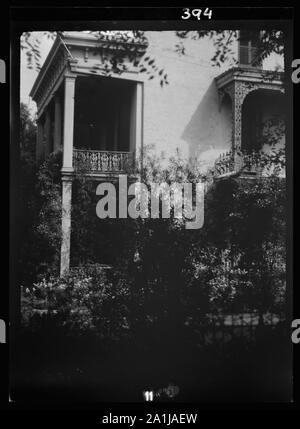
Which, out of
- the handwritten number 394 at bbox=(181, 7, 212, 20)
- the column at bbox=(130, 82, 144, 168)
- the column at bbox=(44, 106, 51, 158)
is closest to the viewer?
the handwritten number 394 at bbox=(181, 7, 212, 20)

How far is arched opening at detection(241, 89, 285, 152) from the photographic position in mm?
3643

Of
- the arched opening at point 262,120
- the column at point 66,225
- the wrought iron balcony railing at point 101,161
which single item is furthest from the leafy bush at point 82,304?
the arched opening at point 262,120

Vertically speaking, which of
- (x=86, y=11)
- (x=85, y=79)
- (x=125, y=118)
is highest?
(x=86, y=11)

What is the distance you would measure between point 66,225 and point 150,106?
106cm

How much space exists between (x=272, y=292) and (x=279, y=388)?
0.67 metres

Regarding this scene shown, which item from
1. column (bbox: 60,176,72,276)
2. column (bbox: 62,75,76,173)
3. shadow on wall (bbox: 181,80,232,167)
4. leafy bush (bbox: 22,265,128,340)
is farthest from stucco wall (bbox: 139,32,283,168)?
leafy bush (bbox: 22,265,128,340)

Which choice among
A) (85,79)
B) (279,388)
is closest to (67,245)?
(85,79)

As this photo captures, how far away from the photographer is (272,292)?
3.64m

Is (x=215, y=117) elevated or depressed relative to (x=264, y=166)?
elevated

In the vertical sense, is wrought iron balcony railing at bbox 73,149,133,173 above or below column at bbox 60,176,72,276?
above

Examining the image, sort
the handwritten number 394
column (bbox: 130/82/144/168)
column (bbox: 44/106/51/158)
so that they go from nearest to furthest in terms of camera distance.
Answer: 1. the handwritten number 394
2. column (bbox: 44/106/51/158)
3. column (bbox: 130/82/144/168)

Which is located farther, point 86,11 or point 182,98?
point 182,98

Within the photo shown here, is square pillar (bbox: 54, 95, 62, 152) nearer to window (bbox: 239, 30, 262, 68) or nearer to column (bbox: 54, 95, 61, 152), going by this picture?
column (bbox: 54, 95, 61, 152)

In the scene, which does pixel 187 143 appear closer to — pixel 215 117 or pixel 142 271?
pixel 215 117
